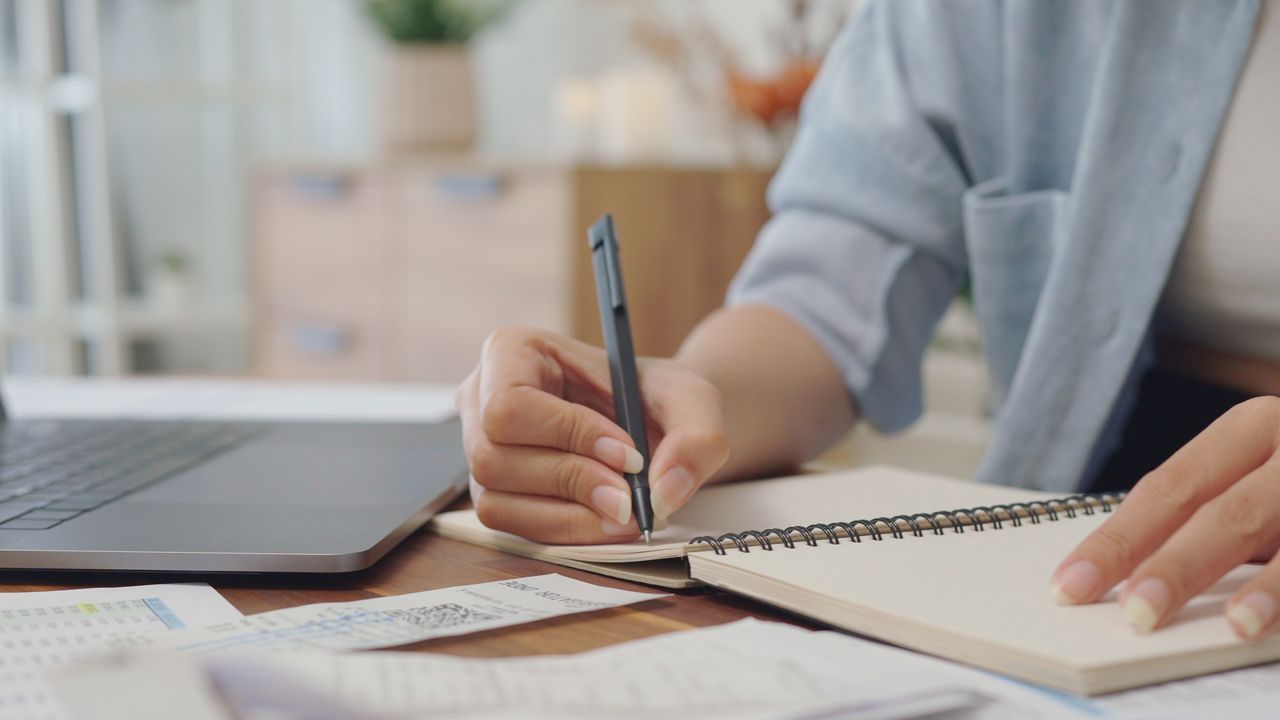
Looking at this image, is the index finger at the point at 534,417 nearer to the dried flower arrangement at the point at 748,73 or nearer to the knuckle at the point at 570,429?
the knuckle at the point at 570,429

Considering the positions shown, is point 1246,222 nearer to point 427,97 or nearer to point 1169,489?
point 1169,489

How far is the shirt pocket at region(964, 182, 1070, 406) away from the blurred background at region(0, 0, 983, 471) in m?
1.06

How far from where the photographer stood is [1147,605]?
1.10 feet

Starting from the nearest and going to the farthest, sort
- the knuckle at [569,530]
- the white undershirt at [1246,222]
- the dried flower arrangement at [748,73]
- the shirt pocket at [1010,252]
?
the knuckle at [569,530], the white undershirt at [1246,222], the shirt pocket at [1010,252], the dried flower arrangement at [748,73]

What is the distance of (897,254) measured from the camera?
80cm

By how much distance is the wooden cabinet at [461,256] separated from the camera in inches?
83.4

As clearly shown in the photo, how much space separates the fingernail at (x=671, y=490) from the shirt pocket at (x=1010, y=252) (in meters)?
0.37

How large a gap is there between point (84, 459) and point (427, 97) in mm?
1945

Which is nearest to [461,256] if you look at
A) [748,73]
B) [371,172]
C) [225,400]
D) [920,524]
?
[371,172]

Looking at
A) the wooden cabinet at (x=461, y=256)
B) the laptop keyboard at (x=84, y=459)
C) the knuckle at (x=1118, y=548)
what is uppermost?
the knuckle at (x=1118, y=548)

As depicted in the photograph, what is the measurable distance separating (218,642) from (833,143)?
22.6 inches

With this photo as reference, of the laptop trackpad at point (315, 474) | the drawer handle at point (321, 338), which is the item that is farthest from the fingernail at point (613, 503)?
the drawer handle at point (321, 338)

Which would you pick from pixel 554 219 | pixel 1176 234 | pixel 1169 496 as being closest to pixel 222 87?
pixel 554 219

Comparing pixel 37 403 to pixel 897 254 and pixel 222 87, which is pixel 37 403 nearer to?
pixel 897 254
